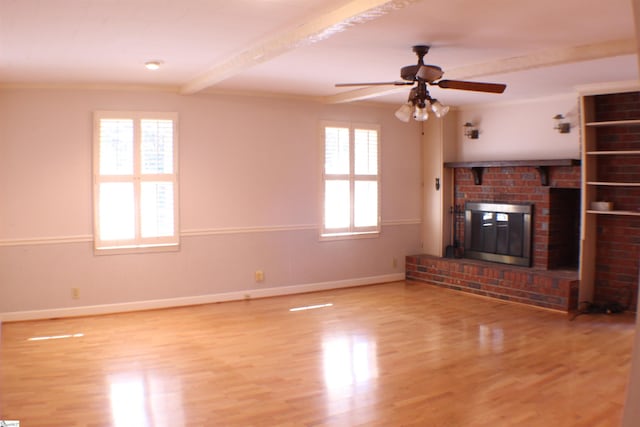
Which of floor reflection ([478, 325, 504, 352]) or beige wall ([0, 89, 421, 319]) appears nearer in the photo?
floor reflection ([478, 325, 504, 352])

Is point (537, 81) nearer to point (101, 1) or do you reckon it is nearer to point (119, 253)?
point (101, 1)

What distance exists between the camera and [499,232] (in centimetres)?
699

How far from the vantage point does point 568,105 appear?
6.35 metres

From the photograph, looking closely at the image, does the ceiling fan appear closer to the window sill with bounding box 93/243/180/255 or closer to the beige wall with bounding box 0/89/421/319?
the beige wall with bounding box 0/89/421/319

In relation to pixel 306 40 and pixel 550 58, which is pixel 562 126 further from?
pixel 306 40

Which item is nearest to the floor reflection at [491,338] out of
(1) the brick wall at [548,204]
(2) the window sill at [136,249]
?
(1) the brick wall at [548,204]

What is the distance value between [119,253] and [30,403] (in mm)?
2485

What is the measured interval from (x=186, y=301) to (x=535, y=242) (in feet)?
13.6

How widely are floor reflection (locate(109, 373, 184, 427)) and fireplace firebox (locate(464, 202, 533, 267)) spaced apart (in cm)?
456

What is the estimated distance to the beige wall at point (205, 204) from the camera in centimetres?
546

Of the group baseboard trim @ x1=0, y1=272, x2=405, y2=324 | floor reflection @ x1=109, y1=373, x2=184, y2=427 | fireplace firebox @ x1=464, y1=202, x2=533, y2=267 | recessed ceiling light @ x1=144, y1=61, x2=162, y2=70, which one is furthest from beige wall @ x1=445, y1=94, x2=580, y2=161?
floor reflection @ x1=109, y1=373, x2=184, y2=427

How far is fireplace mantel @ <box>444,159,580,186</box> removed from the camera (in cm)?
616

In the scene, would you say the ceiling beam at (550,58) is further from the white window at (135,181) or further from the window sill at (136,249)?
the window sill at (136,249)

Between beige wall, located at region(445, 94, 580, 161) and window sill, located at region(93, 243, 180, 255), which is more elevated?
beige wall, located at region(445, 94, 580, 161)
